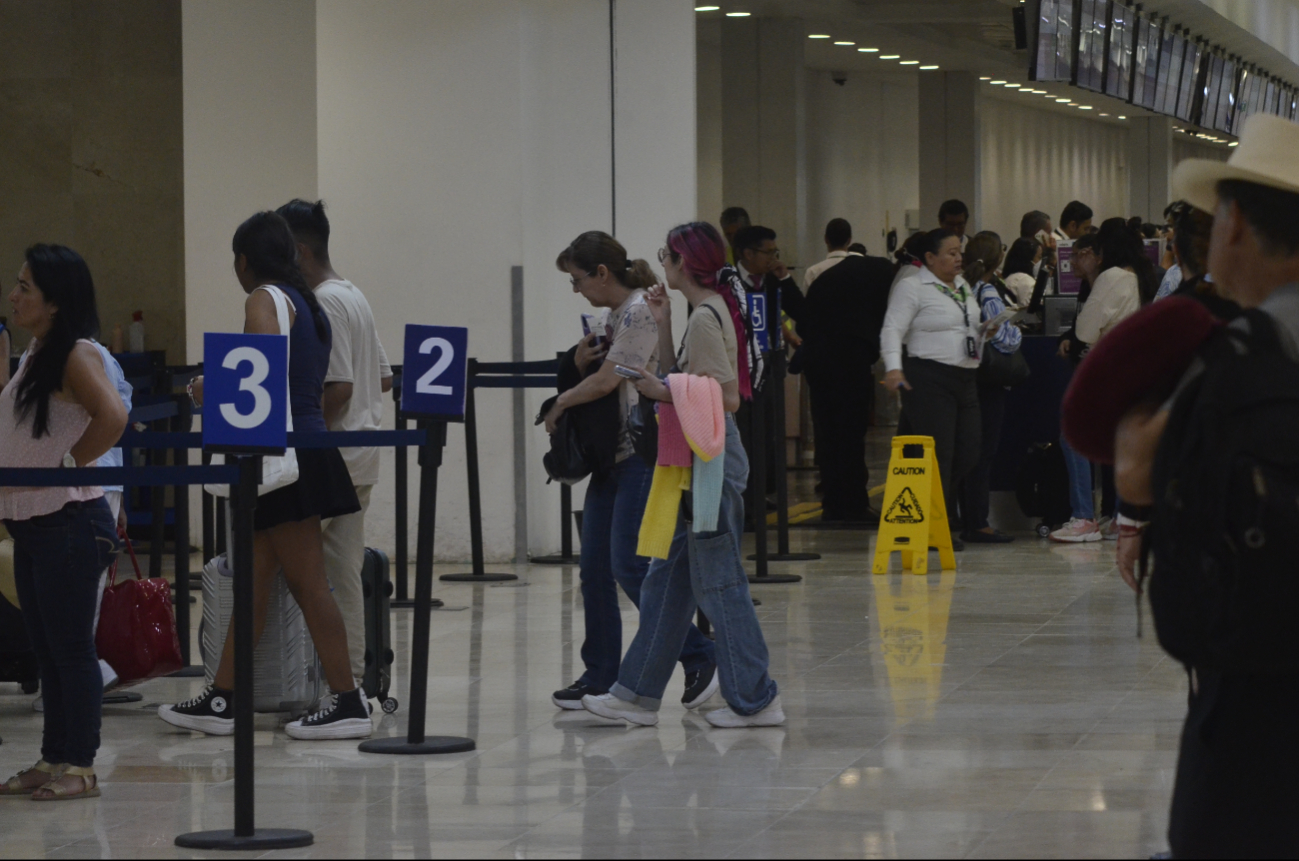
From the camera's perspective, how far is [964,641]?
735 cm

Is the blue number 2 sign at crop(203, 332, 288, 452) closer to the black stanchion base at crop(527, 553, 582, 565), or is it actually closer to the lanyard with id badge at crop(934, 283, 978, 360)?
the black stanchion base at crop(527, 553, 582, 565)

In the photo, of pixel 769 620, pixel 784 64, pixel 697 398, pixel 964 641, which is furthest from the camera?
pixel 784 64

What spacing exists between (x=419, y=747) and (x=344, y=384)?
4.13 ft

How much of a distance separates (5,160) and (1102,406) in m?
10.5

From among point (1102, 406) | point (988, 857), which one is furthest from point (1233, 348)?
point (988, 857)

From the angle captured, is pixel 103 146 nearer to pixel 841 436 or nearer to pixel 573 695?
pixel 841 436

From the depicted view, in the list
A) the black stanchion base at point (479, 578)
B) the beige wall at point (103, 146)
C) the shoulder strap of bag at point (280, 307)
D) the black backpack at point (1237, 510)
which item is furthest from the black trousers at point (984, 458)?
the black backpack at point (1237, 510)

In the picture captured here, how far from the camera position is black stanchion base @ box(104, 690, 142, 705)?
21.2 feet

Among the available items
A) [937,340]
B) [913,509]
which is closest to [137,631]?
[913,509]

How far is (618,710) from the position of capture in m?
5.81

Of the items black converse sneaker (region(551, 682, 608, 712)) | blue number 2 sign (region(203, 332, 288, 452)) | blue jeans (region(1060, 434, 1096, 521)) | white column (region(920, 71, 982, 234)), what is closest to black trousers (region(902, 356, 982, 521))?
blue jeans (region(1060, 434, 1096, 521))

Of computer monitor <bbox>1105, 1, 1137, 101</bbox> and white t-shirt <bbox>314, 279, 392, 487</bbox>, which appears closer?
white t-shirt <bbox>314, 279, 392, 487</bbox>

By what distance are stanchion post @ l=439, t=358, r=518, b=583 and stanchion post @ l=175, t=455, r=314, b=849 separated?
14.7 feet

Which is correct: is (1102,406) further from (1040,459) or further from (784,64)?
(784,64)
